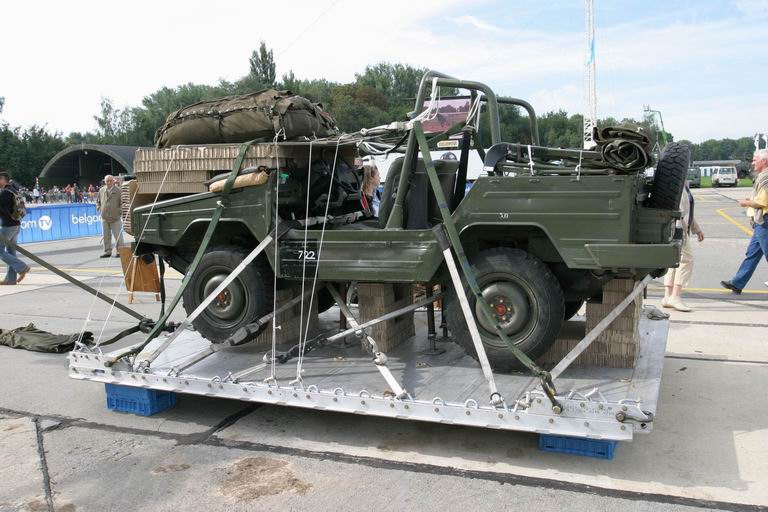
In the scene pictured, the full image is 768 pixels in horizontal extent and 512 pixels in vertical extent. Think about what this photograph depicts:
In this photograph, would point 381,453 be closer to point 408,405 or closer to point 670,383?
point 408,405

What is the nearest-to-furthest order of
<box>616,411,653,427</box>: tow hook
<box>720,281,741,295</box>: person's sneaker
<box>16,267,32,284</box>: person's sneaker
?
<box>616,411,653,427</box>: tow hook < <box>720,281,741,295</box>: person's sneaker < <box>16,267,32,284</box>: person's sneaker

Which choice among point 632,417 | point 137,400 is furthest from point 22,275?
point 632,417

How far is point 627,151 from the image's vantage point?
4328mm

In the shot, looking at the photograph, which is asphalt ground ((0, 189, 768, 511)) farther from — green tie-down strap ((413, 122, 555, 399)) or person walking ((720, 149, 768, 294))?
person walking ((720, 149, 768, 294))

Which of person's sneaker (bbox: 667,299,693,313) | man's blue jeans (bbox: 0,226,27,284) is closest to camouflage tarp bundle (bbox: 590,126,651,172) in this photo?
person's sneaker (bbox: 667,299,693,313)

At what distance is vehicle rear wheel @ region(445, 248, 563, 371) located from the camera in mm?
4523

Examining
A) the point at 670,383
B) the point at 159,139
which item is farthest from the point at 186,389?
the point at 670,383

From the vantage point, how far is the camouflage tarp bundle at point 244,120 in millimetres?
5434

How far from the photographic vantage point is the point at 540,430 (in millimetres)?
4023

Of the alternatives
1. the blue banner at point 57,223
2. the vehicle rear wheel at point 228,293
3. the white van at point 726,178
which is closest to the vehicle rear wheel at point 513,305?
Result: the vehicle rear wheel at point 228,293

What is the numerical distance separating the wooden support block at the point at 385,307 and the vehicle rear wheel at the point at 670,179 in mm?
2033

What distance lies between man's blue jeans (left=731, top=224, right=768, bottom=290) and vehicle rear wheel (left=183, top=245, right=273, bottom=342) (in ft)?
21.3

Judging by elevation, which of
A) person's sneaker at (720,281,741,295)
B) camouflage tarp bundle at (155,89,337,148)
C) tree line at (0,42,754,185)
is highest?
tree line at (0,42,754,185)

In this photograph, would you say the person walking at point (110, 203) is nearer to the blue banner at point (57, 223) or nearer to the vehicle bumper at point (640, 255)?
the blue banner at point (57, 223)
